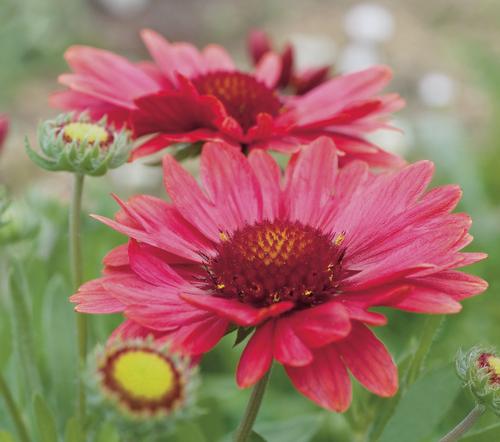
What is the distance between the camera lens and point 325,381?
0.56 metres

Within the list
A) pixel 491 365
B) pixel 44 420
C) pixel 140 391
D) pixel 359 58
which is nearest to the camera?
pixel 140 391

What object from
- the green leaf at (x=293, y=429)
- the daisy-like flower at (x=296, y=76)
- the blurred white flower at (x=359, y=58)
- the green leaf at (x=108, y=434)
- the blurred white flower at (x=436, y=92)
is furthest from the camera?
the blurred white flower at (x=436, y=92)

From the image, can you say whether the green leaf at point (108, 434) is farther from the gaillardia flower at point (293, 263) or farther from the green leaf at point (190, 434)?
the gaillardia flower at point (293, 263)

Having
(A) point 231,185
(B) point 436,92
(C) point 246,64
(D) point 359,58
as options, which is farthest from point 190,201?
(C) point 246,64

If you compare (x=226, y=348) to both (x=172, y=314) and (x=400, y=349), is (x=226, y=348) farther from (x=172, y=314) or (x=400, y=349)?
(x=172, y=314)

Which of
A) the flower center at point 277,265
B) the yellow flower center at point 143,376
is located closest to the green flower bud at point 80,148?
the flower center at point 277,265

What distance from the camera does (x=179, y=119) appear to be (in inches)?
32.4

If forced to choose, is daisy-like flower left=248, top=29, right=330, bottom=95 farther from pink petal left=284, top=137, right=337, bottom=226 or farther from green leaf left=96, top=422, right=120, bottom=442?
green leaf left=96, top=422, right=120, bottom=442

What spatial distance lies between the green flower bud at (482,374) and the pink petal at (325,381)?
10 centimetres

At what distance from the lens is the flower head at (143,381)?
50 centimetres

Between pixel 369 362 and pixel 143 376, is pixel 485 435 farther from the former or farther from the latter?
pixel 143 376

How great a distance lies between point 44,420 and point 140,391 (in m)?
0.25

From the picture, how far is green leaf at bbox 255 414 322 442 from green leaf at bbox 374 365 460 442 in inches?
6.5

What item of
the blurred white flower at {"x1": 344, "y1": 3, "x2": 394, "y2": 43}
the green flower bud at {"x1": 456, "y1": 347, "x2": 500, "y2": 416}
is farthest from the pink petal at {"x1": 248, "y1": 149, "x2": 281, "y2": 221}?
the blurred white flower at {"x1": 344, "y1": 3, "x2": 394, "y2": 43}
